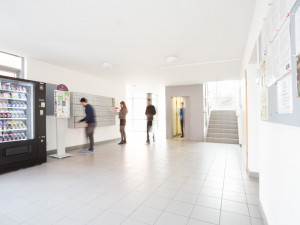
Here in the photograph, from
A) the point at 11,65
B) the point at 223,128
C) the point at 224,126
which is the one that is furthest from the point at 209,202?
the point at 224,126

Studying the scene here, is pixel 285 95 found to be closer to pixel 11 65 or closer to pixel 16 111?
pixel 16 111

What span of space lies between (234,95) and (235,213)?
903 cm

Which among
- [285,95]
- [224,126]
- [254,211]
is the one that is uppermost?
[285,95]

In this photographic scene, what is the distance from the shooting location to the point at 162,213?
6.97 ft

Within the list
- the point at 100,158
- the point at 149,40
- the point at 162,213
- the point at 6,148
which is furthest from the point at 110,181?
the point at 149,40

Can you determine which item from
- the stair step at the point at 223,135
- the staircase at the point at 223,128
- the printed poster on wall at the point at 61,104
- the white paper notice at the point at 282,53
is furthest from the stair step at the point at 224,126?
the white paper notice at the point at 282,53

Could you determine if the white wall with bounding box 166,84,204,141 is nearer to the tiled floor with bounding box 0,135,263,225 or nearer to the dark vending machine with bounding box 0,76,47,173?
the tiled floor with bounding box 0,135,263,225

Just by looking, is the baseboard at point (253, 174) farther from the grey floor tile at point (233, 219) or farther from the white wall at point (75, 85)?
the white wall at point (75, 85)

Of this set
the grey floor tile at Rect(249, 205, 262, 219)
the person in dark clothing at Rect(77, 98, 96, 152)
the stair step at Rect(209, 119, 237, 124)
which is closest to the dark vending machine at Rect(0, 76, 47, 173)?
the person in dark clothing at Rect(77, 98, 96, 152)

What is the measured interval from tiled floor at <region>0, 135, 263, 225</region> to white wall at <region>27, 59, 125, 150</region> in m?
1.46

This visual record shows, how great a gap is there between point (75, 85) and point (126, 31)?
A: 3.58m

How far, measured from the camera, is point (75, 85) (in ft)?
19.4

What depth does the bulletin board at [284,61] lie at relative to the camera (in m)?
0.99

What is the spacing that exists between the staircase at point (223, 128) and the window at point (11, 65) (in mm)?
7214
